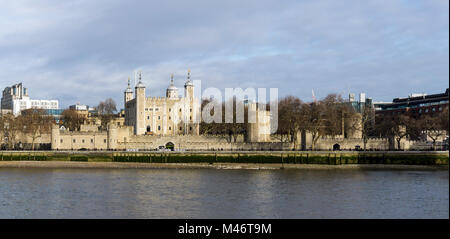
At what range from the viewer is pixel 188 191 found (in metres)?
42.2

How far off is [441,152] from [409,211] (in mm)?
33638

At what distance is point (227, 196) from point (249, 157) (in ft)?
95.1

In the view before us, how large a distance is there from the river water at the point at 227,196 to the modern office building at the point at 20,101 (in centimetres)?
12633

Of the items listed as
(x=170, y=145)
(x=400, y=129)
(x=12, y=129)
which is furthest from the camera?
(x=170, y=145)

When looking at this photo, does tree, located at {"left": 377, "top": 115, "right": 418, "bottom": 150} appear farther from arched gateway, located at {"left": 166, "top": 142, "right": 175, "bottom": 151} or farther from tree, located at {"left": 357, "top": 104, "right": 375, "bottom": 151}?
arched gateway, located at {"left": 166, "top": 142, "right": 175, "bottom": 151}

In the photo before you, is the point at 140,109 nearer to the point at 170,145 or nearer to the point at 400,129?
the point at 170,145

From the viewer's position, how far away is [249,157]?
2687 inches

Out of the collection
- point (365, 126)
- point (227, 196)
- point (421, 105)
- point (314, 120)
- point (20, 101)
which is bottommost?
point (227, 196)

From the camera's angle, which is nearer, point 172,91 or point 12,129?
point 12,129

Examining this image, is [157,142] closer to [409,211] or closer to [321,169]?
[321,169]

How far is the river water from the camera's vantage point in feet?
108

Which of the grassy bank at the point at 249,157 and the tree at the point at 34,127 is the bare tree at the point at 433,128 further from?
the tree at the point at 34,127

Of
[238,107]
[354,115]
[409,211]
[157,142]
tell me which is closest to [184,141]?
[157,142]

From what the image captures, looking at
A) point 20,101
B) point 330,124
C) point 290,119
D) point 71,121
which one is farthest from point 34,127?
point 20,101
